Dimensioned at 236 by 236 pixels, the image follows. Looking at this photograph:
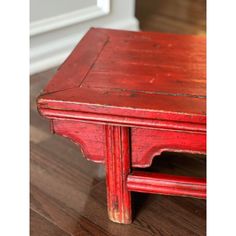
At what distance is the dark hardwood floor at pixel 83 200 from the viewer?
1.36m

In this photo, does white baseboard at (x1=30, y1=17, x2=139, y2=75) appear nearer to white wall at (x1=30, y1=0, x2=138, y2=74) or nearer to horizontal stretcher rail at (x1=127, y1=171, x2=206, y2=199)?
white wall at (x1=30, y1=0, x2=138, y2=74)

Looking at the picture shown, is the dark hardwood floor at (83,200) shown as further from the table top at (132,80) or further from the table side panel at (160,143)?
the table top at (132,80)

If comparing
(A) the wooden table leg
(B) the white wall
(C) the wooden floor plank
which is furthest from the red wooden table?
(B) the white wall

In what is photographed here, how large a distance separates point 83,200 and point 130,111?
428 mm

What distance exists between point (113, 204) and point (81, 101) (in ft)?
1.00

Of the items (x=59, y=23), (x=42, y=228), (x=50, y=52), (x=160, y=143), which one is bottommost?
(x=42, y=228)

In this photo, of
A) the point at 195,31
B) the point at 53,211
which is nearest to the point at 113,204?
the point at 53,211

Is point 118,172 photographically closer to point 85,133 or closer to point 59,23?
point 85,133

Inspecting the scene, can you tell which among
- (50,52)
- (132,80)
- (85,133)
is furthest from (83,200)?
(50,52)

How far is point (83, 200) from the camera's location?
4.83ft

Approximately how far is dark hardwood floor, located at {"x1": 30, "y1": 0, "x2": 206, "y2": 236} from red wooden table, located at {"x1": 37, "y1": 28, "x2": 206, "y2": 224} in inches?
2.4

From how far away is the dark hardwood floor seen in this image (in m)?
1.36

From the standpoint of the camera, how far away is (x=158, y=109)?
44.6 inches

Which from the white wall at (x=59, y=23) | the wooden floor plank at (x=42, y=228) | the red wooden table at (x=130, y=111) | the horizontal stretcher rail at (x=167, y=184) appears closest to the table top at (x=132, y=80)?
the red wooden table at (x=130, y=111)
